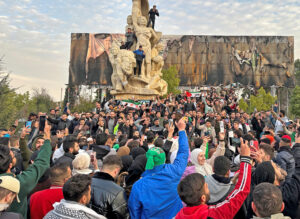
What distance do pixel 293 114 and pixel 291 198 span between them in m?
41.7

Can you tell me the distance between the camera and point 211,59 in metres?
38.1

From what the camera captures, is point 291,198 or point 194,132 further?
point 194,132

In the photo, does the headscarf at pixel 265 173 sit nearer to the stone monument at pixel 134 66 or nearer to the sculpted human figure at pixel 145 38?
the stone monument at pixel 134 66

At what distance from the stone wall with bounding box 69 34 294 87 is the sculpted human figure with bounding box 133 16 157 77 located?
63.0 ft

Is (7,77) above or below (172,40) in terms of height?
below

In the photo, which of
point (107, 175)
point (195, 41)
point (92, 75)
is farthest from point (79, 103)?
point (107, 175)

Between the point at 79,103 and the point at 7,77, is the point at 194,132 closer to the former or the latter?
the point at 7,77

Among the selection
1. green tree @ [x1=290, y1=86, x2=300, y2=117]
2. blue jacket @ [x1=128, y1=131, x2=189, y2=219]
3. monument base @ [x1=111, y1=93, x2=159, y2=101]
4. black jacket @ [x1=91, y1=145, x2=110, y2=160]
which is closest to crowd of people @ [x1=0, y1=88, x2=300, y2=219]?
blue jacket @ [x1=128, y1=131, x2=189, y2=219]

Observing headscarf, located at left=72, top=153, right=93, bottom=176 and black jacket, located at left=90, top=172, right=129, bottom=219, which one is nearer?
black jacket, located at left=90, top=172, right=129, bottom=219

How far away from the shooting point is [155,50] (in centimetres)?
1984

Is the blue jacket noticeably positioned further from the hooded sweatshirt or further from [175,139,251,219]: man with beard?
[175,139,251,219]: man with beard

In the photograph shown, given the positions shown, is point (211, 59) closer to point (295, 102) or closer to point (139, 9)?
point (295, 102)

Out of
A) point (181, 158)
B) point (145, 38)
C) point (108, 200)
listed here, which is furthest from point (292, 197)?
point (145, 38)

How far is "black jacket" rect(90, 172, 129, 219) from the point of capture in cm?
256
